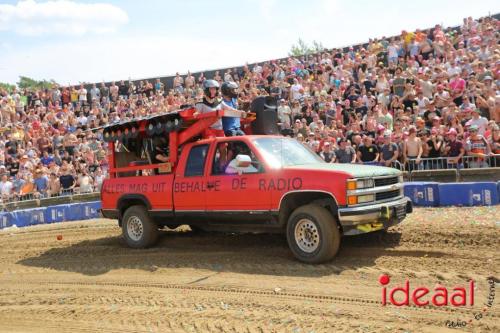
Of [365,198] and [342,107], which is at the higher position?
[342,107]

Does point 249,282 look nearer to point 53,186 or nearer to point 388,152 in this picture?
point 388,152

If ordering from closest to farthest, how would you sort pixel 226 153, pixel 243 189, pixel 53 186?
pixel 243 189
pixel 226 153
pixel 53 186

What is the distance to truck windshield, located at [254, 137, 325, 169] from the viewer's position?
7883 mm

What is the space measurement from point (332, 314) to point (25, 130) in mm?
21290

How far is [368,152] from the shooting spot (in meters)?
13.3

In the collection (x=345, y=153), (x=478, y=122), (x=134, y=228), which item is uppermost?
(x=478, y=122)

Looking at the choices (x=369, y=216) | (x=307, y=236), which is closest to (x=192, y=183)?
(x=307, y=236)

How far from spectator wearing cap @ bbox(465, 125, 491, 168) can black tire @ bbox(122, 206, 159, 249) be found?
7715 millimetres

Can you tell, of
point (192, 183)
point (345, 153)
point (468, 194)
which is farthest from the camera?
point (345, 153)

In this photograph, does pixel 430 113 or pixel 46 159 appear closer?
pixel 430 113

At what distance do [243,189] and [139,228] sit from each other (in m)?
2.70

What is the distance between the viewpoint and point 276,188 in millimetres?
7566

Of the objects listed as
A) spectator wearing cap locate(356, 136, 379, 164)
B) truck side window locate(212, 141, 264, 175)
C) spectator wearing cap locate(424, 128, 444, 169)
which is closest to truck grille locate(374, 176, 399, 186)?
truck side window locate(212, 141, 264, 175)

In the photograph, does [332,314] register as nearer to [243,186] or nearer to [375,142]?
[243,186]
